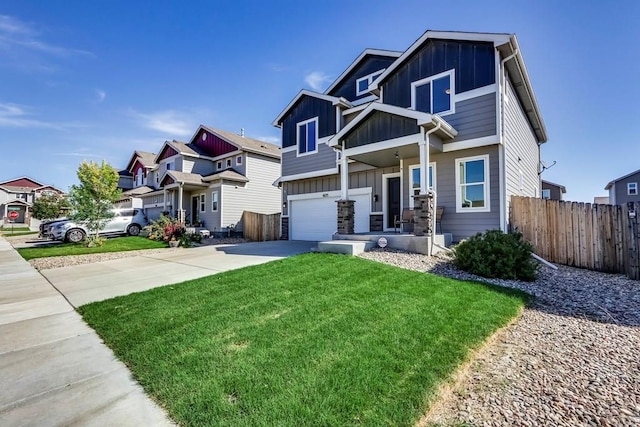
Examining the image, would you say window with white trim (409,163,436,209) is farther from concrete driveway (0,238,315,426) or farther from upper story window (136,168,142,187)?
upper story window (136,168,142,187)

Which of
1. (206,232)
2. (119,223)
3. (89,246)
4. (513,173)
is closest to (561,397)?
(513,173)

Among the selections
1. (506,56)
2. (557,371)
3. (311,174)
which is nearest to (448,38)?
(506,56)

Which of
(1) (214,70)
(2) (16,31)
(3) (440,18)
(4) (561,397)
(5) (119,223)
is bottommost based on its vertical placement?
(4) (561,397)

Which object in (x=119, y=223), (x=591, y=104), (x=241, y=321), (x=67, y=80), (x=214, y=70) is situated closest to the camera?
(x=241, y=321)

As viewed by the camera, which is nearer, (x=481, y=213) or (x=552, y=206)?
(x=552, y=206)

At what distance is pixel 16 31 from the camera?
8.73 metres

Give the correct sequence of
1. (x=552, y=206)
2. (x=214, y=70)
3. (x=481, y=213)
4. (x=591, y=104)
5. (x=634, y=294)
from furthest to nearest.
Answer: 1. (x=591, y=104)
2. (x=214, y=70)
3. (x=481, y=213)
4. (x=552, y=206)
5. (x=634, y=294)

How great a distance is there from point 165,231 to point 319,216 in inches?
290

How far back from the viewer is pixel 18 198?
42.0 metres

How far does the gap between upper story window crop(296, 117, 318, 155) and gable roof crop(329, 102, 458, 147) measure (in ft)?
13.2

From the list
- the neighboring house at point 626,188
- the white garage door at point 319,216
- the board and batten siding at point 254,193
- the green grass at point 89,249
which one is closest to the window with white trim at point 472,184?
the white garage door at point 319,216

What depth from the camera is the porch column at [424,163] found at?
28.2 feet

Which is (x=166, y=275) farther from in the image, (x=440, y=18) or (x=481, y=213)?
(x=440, y=18)

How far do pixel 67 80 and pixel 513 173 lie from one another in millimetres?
16848
